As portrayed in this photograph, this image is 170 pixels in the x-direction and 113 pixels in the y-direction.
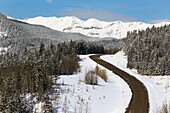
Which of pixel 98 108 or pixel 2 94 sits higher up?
pixel 2 94

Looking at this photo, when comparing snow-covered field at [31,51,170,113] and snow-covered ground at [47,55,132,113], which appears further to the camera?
snow-covered ground at [47,55,132,113]

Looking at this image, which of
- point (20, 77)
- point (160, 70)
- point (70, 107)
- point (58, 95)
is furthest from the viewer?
point (160, 70)

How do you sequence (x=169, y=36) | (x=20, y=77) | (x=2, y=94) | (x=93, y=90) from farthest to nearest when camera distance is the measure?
(x=169, y=36), (x=93, y=90), (x=20, y=77), (x=2, y=94)

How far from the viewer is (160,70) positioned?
50.3 metres

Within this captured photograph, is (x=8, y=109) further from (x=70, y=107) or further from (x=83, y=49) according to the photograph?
(x=83, y=49)

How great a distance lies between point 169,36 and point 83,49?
208ft

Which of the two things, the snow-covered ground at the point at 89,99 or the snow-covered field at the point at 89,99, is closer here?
the snow-covered field at the point at 89,99

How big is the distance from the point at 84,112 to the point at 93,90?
5.18m

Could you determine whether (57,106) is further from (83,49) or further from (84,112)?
(83,49)

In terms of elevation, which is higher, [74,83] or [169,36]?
[169,36]

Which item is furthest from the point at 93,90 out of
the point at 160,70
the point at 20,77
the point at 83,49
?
the point at 83,49

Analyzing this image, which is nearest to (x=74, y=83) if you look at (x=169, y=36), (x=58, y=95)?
(x=58, y=95)

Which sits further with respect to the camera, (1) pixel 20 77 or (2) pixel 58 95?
(1) pixel 20 77

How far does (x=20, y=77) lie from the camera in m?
16.6
